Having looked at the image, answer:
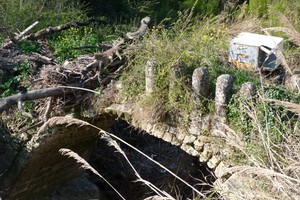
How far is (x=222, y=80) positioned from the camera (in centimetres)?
575

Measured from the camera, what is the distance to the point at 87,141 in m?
8.72

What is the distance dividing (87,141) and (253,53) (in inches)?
133

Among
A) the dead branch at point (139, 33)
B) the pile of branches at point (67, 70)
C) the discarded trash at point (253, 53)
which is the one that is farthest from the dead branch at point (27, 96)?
the discarded trash at point (253, 53)

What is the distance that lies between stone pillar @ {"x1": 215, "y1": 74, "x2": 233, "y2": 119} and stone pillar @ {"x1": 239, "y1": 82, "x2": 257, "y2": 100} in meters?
0.20

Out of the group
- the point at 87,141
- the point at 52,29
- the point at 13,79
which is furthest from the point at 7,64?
the point at 87,141

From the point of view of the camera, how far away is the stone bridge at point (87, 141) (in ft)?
19.8

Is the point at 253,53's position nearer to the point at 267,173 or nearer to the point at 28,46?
the point at 28,46

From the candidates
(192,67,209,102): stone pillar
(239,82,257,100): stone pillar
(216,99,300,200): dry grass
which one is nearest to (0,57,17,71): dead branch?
(192,67,209,102): stone pillar

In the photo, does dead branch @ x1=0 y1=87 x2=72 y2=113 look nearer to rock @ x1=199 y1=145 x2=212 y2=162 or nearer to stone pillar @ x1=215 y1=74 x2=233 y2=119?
rock @ x1=199 y1=145 x2=212 y2=162

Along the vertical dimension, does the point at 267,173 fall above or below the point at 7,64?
above

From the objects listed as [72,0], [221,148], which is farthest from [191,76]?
[72,0]

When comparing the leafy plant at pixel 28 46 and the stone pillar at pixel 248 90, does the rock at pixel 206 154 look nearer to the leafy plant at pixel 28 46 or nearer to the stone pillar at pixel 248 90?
the stone pillar at pixel 248 90

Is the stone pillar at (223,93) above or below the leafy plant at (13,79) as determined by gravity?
above

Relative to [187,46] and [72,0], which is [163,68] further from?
[72,0]
